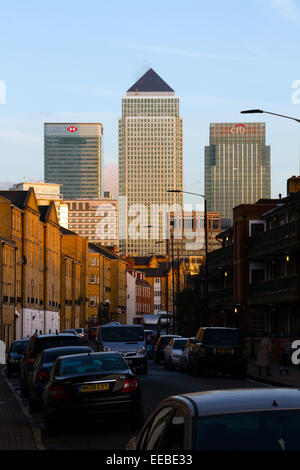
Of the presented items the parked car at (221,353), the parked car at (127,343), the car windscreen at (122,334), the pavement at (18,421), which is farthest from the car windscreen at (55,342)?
the car windscreen at (122,334)

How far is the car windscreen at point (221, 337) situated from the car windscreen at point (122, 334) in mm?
3768

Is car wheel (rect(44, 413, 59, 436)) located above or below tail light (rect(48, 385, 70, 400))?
below

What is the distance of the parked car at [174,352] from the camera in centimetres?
4030

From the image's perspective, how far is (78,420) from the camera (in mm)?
15570

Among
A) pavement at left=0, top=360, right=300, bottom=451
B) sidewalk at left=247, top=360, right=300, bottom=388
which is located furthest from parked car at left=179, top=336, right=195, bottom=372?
pavement at left=0, top=360, right=300, bottom=451

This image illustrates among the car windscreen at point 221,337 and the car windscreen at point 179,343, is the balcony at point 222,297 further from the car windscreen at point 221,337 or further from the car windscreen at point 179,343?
the car windscreen at point 221,337

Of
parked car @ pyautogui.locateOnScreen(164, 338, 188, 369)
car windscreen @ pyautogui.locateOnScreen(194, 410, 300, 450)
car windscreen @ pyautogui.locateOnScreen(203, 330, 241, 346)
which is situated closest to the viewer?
car windscreen @ pyautogui.locateOnScreen(194, 410, 300, 450)

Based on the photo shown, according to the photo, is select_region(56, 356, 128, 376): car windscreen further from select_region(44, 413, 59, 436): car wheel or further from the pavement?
the pavement

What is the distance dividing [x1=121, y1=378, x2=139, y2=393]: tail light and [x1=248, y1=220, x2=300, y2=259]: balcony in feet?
114

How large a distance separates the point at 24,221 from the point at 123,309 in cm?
7758

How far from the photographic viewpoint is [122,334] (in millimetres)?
36875

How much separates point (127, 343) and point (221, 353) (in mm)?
4310

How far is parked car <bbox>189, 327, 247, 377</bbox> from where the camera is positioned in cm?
3356
